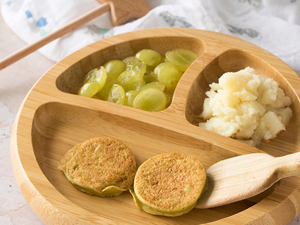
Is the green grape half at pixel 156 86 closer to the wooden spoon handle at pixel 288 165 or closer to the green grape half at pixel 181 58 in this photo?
the green grape half at pixel 181 58

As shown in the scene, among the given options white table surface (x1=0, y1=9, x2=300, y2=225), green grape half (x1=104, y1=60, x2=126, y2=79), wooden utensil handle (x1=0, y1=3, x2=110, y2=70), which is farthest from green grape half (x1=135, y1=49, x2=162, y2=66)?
white table surface (x1=0, y1=9, x2=300, y2=225)

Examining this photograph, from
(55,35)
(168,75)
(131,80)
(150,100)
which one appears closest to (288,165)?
(150,100)

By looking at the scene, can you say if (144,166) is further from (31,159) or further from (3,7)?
(3,7)

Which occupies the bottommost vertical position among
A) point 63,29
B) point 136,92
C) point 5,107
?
point 5,107

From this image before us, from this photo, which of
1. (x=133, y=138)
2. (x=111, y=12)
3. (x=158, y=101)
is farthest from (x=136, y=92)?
(x=111, y=12)

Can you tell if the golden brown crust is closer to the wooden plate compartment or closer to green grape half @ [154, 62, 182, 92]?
the wooden plate compartment

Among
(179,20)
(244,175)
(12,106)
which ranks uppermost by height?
(179,20)

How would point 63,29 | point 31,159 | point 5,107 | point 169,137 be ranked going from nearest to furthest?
point 31,159 → point 169,137 → point 5,107 → point 63,29

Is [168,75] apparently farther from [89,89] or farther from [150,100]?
[89,89]
